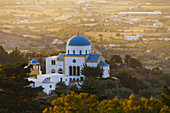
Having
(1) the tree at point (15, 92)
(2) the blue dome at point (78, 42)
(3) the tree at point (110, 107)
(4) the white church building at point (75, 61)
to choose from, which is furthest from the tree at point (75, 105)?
(2) the blue dome at point (78, 42)

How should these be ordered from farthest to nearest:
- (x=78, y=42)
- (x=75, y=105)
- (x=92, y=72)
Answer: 1. (x=78, y=42)
2. (x=92, y=72)
3. (x=75, y=105)

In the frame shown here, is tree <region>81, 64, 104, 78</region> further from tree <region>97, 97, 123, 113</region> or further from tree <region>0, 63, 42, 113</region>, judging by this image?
tree <region>97, 97, 123, 113</region>

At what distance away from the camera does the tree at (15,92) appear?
21091mm

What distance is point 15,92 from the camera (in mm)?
21594

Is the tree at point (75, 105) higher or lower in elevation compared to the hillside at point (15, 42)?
lower

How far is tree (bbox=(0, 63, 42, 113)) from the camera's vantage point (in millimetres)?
21091

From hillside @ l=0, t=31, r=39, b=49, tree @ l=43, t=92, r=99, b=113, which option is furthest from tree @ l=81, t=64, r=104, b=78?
hillside @ l=0, t=31, r=39, b=49

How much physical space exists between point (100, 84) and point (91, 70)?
8.38 ft

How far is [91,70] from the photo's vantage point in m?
39.5

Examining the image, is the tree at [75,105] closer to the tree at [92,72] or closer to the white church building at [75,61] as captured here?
the tree at [92,72]

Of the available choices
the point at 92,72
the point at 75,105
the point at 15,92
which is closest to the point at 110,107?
the point at 75,105

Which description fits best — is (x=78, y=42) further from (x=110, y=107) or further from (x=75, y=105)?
(x=75, y=105)

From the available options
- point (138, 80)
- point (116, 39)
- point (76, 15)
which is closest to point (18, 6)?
point (76, 15)

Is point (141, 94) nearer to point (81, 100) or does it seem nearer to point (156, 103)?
point (156, 103)
